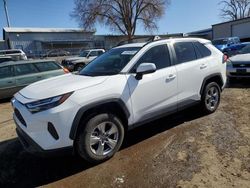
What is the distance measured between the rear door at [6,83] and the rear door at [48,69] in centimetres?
96

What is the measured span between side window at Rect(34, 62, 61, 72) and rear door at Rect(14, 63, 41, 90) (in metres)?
0.17

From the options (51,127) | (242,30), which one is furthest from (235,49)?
(51,127)

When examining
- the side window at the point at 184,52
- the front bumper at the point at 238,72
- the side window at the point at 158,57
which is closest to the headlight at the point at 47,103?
the side window at the point at 158,57

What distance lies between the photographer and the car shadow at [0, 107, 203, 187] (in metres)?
3.72

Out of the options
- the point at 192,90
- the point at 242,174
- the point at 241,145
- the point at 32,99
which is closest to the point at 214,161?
the point at 242,174

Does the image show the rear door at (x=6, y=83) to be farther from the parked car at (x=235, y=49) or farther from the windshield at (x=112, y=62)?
the parked car at (x=235, y=49)

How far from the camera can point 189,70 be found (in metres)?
5.10

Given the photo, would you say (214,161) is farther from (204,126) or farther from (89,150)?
(89,150)

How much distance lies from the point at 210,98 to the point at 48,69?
6.58 m

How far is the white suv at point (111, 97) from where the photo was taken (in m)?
3.50

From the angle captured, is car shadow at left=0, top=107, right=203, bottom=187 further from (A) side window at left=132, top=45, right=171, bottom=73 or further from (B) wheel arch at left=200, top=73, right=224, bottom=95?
(A) side window at left=132, top=45, right=171, bottom=73

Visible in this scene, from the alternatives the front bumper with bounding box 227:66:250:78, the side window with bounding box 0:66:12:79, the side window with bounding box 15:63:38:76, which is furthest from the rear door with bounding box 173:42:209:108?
the side window with bounding box 0:66:12:79

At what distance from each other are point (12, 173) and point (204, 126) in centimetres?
352

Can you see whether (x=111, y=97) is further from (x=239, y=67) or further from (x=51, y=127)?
(x=239, y=67)
